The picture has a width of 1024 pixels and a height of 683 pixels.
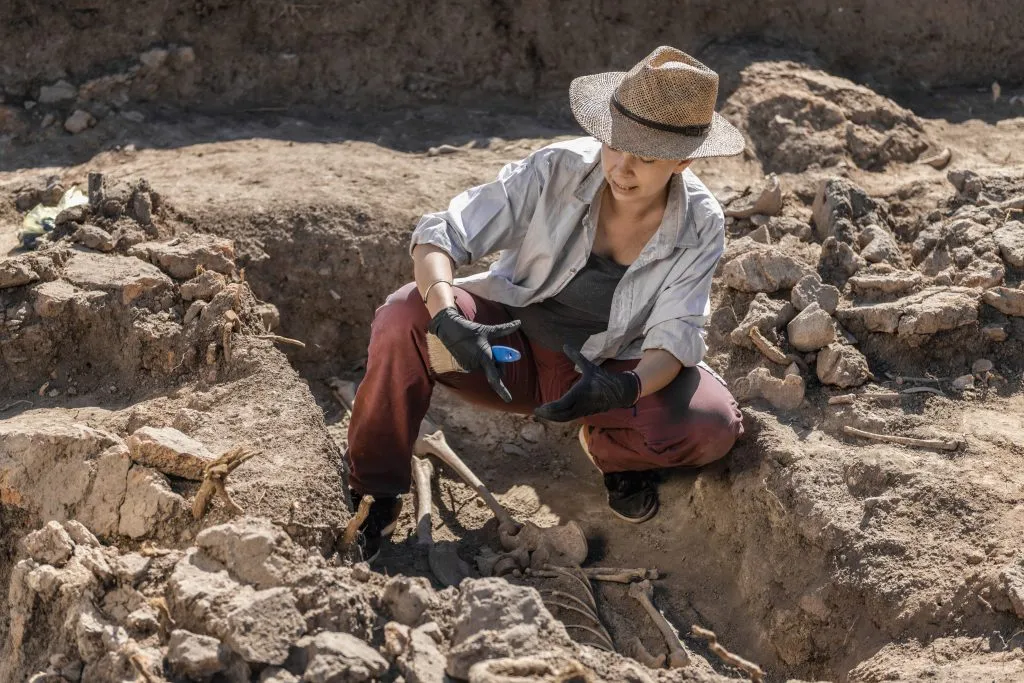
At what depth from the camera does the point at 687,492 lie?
12.4 ft

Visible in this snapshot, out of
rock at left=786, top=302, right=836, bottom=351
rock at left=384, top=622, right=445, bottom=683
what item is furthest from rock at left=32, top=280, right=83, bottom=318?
rock at left=786, top=302, right=836, bottom=351

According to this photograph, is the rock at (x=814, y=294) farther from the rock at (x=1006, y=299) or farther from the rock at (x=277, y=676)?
the rock at (x=277, y=676)

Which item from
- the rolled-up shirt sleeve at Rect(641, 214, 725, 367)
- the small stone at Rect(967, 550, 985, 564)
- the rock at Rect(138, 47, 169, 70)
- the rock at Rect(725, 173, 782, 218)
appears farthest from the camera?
the rock at Rect(138, 47, 169, 70)

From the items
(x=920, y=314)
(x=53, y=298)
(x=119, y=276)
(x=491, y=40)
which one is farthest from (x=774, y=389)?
(x=491, y=40)

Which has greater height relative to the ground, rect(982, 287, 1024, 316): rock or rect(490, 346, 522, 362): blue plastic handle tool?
rect(490, 346, 522, 362): blue plastic handle tool

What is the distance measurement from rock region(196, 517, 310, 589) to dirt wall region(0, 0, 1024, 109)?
3337 millimetres

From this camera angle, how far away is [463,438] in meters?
4.38

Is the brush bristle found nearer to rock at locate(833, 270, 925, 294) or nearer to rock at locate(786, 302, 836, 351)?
rock at locate(786, 302, 836, 351)

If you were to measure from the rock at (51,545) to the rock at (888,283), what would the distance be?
2791mm

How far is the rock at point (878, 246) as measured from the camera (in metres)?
4.20

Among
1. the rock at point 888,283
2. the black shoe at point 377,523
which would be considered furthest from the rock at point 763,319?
the black shoe at point 377,523

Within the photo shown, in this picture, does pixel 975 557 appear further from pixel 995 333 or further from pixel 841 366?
pixel 995 333

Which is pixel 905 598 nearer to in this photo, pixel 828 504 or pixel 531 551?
pixel 828 504

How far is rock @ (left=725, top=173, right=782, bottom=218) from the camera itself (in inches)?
175
